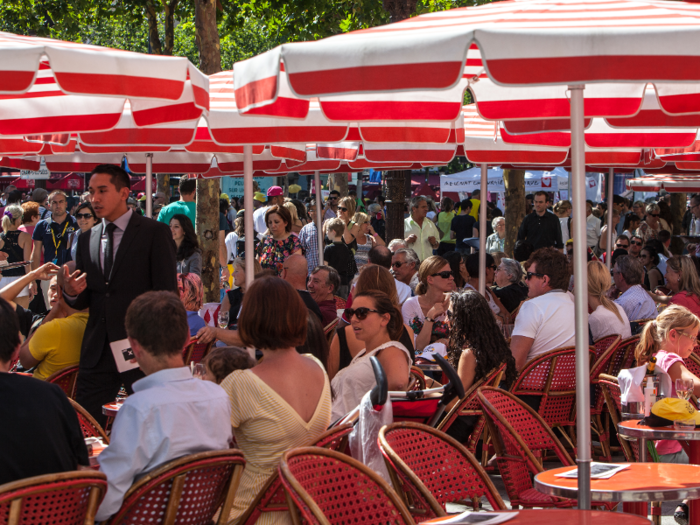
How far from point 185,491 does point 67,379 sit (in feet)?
7.42

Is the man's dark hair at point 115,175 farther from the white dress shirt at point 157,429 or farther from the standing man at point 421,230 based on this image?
→ the standing man at point 421,230

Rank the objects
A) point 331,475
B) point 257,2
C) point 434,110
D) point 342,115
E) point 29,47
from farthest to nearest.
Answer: point 257,2 → point 434,110 → point 342,115 → point 29,47 → point 331,475

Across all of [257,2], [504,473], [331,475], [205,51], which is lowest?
[504,473]

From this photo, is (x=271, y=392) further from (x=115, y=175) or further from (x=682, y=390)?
(x=682, y=390)

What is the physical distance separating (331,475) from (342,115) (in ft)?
7.72

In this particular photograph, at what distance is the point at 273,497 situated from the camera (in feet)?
10.0

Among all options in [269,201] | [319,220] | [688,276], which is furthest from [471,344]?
[269,201]

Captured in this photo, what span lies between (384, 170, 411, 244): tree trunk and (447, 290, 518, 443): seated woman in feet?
20.0

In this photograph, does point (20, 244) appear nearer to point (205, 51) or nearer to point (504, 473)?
point (205, 51)

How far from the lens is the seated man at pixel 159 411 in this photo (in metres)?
2.67

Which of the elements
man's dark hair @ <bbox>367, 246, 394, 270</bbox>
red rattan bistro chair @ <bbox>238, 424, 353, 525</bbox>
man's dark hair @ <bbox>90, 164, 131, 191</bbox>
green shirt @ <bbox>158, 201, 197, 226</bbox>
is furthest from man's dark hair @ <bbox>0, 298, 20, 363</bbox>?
green shirt @ <bbox>158, 201, 197, 226</bbox>

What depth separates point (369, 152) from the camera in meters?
7.59

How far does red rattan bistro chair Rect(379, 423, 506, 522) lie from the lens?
126 inches

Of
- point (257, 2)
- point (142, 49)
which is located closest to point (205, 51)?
point (257, 2)
